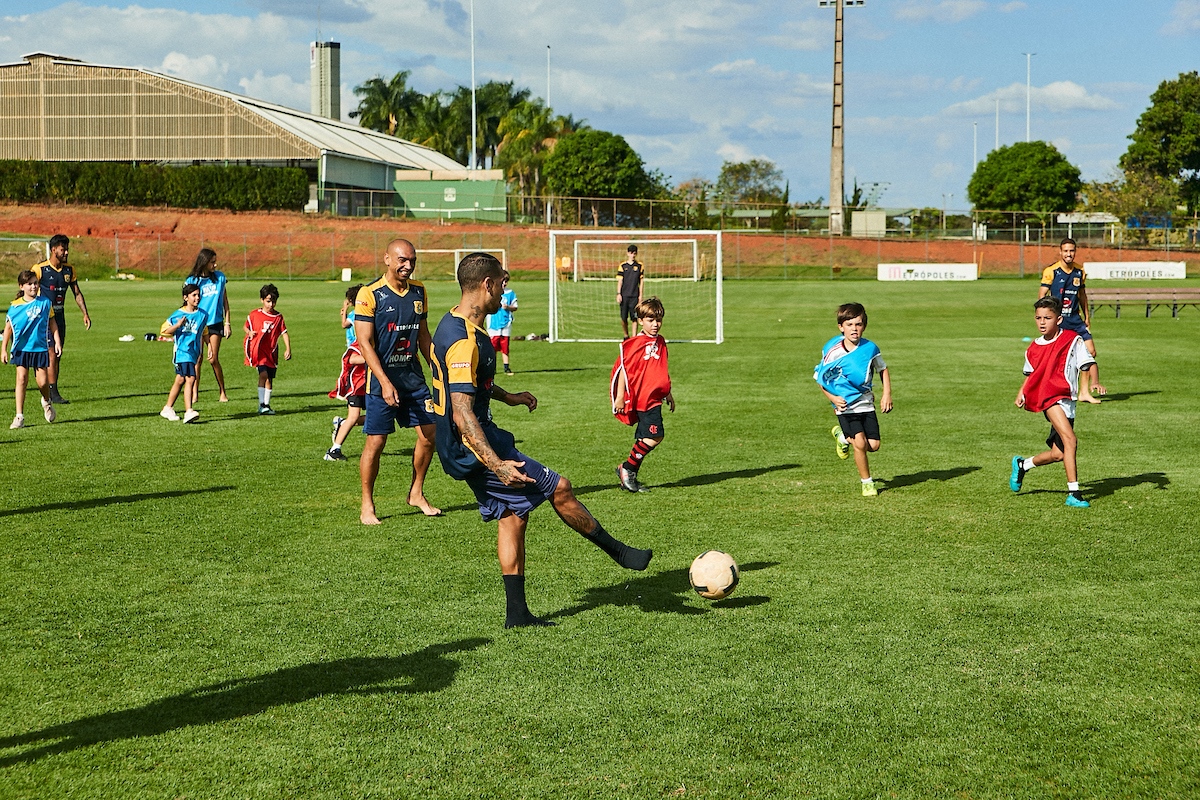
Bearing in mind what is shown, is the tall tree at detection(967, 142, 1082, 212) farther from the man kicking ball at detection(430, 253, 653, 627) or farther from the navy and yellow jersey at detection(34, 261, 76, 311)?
the man kicking ball at detection(430, 253, 653, 627)

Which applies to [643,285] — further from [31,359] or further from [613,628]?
[613,628]

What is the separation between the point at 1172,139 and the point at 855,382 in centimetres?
7613

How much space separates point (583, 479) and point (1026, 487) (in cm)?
386

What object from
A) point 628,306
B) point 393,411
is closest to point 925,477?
point 393,411

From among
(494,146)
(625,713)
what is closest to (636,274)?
(625,713)

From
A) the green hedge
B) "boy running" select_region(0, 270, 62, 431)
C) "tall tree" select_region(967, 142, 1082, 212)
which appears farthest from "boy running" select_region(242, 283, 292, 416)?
"tall tree" select_region(967, 142, 1082, 212)

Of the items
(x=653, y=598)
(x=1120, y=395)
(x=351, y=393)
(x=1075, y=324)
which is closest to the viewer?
(x=653, y=598)

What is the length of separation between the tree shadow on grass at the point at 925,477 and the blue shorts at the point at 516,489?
15.2 feet

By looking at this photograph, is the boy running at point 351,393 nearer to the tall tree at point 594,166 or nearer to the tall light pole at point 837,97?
the tall light pole at point 837,97

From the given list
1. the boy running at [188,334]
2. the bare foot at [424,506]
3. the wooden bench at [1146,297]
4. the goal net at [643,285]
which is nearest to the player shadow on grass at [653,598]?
the bare foot at [424,506]

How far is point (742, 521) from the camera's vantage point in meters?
8.54

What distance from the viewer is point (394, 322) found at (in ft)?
27.8

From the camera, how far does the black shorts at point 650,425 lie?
384 inches

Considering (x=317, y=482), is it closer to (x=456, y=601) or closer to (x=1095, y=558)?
(x=456, y=601)
